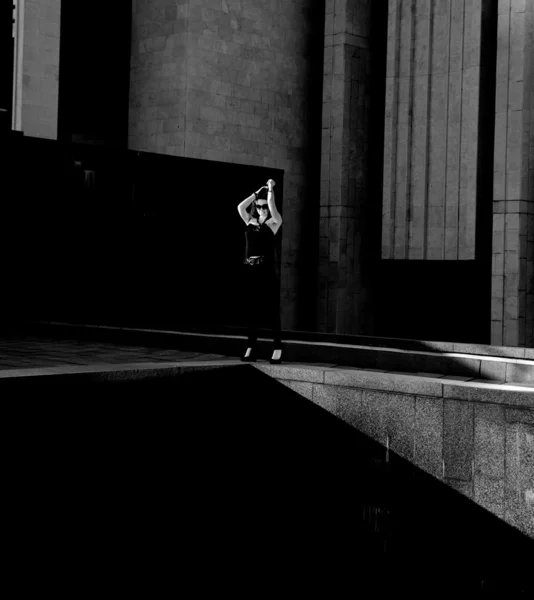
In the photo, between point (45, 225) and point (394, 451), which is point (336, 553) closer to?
point (394, 451)

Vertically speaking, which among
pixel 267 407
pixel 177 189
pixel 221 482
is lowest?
pixel 221 482

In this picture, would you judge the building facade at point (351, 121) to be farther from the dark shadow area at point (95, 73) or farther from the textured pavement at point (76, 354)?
Result: the textured pavement at point (76, 354)

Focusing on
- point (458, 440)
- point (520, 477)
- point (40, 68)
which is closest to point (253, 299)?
point (458, 440)

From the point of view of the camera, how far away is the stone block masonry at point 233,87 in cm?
2242

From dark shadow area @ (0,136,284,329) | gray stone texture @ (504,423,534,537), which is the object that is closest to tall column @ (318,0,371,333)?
dark shadow area @ (0,136,284,329)

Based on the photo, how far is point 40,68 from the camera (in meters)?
19.6

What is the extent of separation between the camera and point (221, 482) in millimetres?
10328

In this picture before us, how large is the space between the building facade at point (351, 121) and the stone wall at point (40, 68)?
0.03 meters

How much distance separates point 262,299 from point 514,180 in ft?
37.8

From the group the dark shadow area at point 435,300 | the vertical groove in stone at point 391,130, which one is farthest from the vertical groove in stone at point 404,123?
the dark shadow area at point 435,300

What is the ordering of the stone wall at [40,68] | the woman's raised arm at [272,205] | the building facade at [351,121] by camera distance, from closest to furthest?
the woman's raised arm at [272,205] → the stone wall at [40,68] → the building facade at [351,121]

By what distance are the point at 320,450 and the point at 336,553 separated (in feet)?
3.88

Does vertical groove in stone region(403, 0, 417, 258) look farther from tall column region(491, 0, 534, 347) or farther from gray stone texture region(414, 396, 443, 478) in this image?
gray stone texture region(414, 396, 443, 478)

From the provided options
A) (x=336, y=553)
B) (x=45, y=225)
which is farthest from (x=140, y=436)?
(x=45, y=225)
